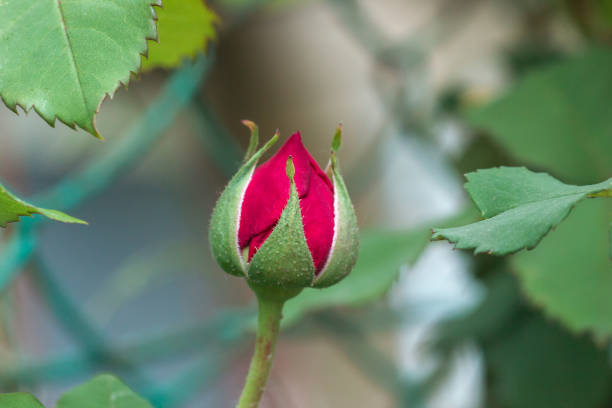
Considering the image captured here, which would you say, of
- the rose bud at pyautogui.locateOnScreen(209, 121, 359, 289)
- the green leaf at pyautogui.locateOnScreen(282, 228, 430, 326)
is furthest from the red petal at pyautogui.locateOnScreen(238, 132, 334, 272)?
the green leaf at pyautogui.locateOnScreen(282, 228, 430, 326)

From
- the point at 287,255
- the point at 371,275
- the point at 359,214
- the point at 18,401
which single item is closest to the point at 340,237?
the point at 287,255

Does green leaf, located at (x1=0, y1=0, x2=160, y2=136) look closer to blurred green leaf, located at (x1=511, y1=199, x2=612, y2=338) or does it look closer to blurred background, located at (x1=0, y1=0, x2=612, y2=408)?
blurred background, located at (x1=0, y1=0, x2=612, y2=408)

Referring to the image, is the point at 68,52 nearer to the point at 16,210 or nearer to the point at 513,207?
the point at 16,210

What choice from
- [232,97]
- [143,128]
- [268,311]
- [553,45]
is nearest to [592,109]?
[553,45]

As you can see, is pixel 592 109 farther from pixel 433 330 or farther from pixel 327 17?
pixel 327 17

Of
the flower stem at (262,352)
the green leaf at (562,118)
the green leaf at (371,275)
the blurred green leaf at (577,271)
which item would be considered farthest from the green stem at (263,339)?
the green leaf at (562,118)

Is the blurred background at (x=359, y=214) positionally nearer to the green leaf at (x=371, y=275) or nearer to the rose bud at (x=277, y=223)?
the green leaf at (x=371, y=275)
